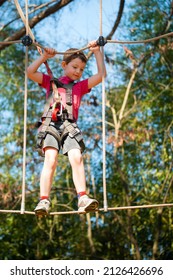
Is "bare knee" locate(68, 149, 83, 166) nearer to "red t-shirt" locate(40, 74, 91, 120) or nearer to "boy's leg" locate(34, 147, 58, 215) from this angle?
"boy's leg" locate(34, 147, 58, 215)

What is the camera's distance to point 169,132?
24.7 feet

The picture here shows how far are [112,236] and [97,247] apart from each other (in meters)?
0.20

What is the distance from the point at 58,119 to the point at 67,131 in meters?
0.08

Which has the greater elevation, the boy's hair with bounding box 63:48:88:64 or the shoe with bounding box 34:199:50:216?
the boy's hair with bounding box 63:48:88:64

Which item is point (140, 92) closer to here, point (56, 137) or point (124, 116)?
point (124, 116)

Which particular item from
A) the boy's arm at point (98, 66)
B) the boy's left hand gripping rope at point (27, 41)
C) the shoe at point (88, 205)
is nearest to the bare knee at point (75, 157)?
Answer: the shoe at point (88, 205)

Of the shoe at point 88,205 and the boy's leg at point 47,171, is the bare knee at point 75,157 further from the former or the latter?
the shoe at point 88,205

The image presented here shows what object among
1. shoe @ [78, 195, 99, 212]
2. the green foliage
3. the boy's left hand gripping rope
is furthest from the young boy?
the green foliage

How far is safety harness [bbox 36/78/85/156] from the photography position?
3.52 metres

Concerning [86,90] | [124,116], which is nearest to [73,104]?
[86,90]

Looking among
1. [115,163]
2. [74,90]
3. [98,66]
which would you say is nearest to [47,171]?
[74,90]

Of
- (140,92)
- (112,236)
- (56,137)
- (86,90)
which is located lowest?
(56,137)

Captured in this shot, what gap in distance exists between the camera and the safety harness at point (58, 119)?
352 cm

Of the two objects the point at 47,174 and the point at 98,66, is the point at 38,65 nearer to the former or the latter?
the point at 98,66
